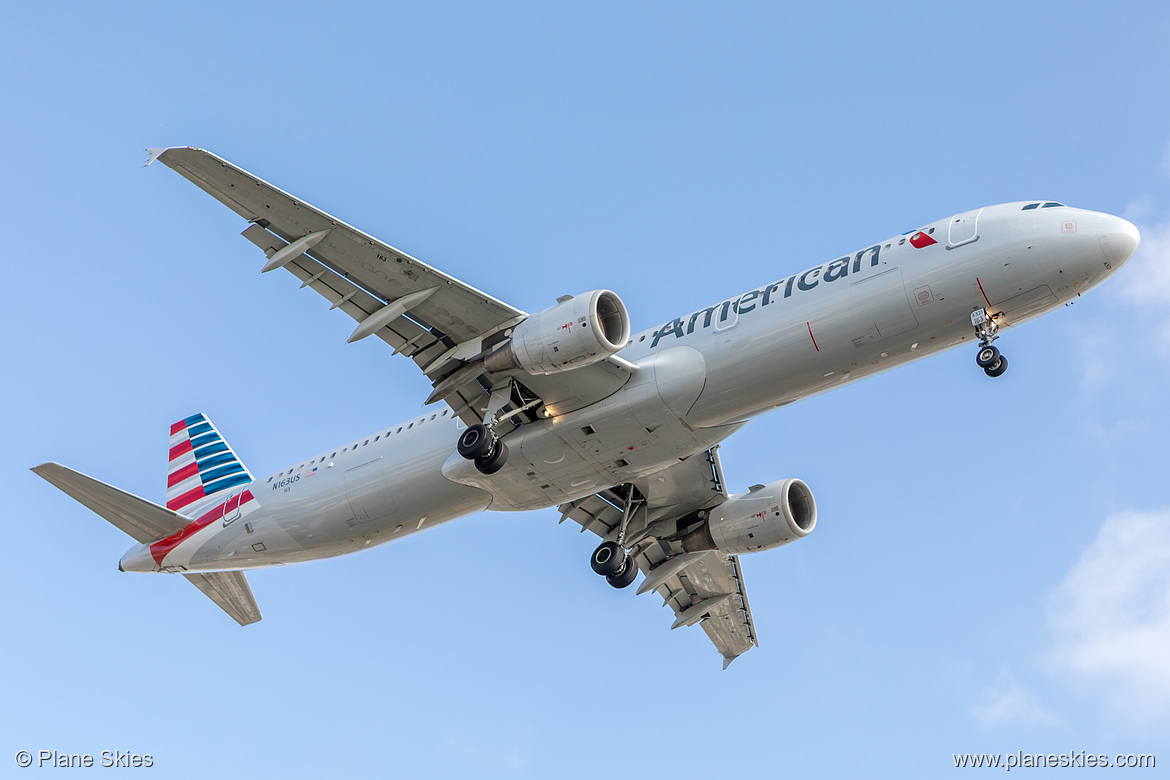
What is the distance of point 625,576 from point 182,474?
46.9 ft

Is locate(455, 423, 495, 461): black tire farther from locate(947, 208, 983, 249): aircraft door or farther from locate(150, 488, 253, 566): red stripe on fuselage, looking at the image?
locate(947, 208, 983, 249): aircraft door

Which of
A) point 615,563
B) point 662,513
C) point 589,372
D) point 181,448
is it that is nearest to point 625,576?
point 615,563

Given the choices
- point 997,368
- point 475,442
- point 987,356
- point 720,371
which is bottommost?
point 475,442

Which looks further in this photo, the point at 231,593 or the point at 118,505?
the point at 231,593

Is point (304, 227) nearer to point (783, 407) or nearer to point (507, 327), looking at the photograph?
point (507, 327)

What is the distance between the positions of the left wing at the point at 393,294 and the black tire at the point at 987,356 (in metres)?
7.84

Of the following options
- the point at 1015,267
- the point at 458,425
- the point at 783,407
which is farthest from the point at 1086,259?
the point at 458,425

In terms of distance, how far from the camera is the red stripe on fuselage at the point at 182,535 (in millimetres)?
32750

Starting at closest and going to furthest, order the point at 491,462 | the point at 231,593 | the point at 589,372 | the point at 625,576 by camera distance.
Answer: the point at 589,372, the point at 491,462, the point at 625,576, the point at 231,593

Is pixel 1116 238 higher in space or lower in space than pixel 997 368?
higher

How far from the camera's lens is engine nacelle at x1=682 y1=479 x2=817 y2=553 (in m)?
32.2

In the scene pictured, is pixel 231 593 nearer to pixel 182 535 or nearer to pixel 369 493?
pixel 182 535

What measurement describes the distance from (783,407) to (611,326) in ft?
15.5

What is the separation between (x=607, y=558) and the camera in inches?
1260
